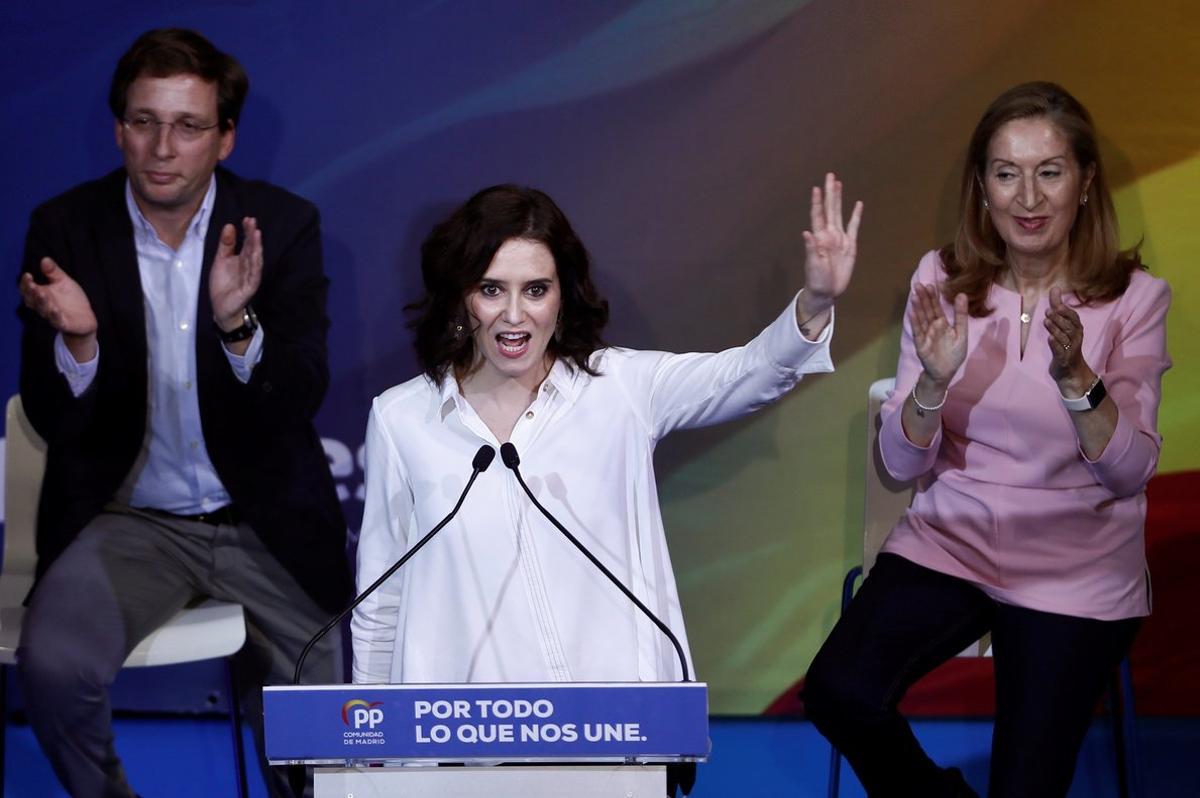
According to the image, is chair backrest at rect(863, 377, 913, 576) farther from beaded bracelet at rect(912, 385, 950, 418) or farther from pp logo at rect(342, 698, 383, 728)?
pp logo at rect(342, 698, 383, 728)

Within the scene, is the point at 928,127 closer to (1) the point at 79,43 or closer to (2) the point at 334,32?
(2) the point at 334,32

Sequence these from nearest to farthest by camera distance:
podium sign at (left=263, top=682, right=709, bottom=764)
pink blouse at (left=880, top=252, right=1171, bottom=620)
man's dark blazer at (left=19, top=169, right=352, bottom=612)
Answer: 1. podium sign at (left=263, top=682, right=709, bottom=764)
2. pink blouse at (left=880, top=252, right=1171, bottom=620)
3. man's dark blazer at (left=19, top=169, right=352, bottom=612)

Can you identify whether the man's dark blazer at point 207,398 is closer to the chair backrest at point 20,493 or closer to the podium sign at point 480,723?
the chair backrest at point 20,493

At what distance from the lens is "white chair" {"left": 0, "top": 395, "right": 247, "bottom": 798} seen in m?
3.24

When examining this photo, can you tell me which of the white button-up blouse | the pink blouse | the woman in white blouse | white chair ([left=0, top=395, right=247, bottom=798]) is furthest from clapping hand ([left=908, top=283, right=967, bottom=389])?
white chair ([left=0, top=395, right=247, bottom=798])

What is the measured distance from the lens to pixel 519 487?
2709mm

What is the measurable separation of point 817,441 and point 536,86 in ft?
4.04

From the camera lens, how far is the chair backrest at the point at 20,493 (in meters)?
3.57

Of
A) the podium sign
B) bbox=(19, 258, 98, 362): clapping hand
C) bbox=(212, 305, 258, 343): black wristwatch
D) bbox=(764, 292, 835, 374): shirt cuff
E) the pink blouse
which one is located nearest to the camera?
the podium sign

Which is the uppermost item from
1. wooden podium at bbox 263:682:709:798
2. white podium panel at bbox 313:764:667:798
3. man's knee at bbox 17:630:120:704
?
wooden podium at bbox 263:682:709:798

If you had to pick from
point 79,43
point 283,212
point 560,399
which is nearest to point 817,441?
point 560,399

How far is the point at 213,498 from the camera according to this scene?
139 inches

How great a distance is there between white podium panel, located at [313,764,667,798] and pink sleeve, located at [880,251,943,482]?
4.19 ft

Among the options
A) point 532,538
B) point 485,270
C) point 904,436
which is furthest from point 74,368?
point 904,436
